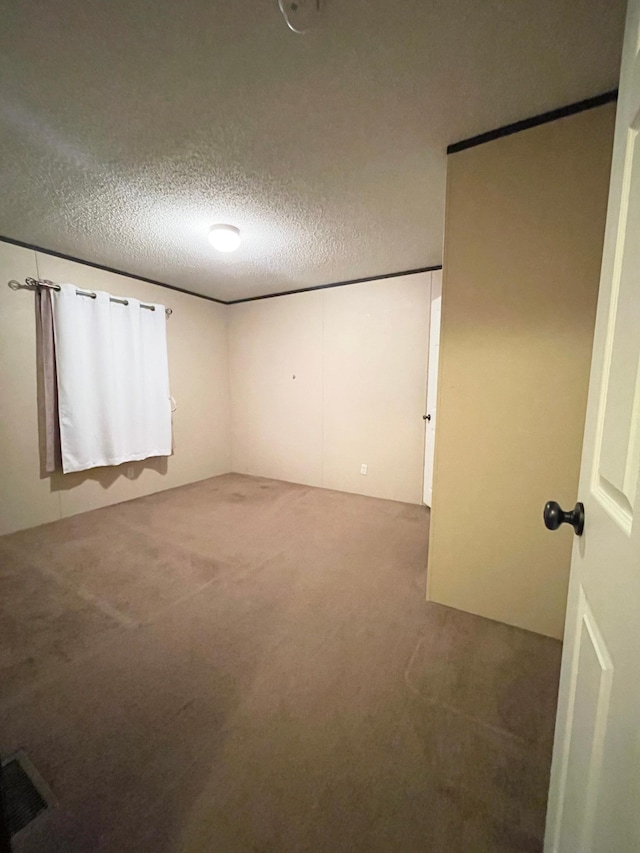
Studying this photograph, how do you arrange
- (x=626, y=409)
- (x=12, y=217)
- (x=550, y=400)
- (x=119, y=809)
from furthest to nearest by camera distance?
(x=12, y=217), (x=550, y=400), (x=119, y=809), (x=626, y=409)

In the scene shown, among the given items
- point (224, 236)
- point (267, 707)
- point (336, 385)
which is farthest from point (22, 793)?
point (336, 385)

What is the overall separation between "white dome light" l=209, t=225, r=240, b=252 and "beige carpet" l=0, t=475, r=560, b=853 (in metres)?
2.28

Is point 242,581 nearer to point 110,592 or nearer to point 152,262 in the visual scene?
point 110,592

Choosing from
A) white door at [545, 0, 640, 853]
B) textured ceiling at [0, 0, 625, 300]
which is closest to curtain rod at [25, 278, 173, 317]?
Result: textured ceiling at [0, 0, 625, 300]

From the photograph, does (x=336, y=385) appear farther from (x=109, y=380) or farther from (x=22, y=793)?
(x=22, y=793)

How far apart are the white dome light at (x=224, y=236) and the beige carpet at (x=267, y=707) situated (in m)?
2.28

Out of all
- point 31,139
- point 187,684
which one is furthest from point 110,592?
point 31,139

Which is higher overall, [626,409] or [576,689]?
[626,409]

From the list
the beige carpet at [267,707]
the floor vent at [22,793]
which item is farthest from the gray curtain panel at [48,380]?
the floor vent at [22,793]

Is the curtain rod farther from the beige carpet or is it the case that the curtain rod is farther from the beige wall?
the beige wall

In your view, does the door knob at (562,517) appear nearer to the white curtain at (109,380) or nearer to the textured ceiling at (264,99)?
the textured ceiling at (264,99)

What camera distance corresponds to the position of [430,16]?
95cm

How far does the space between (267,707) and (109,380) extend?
9.78ft

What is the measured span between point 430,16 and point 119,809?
255 centimetres
